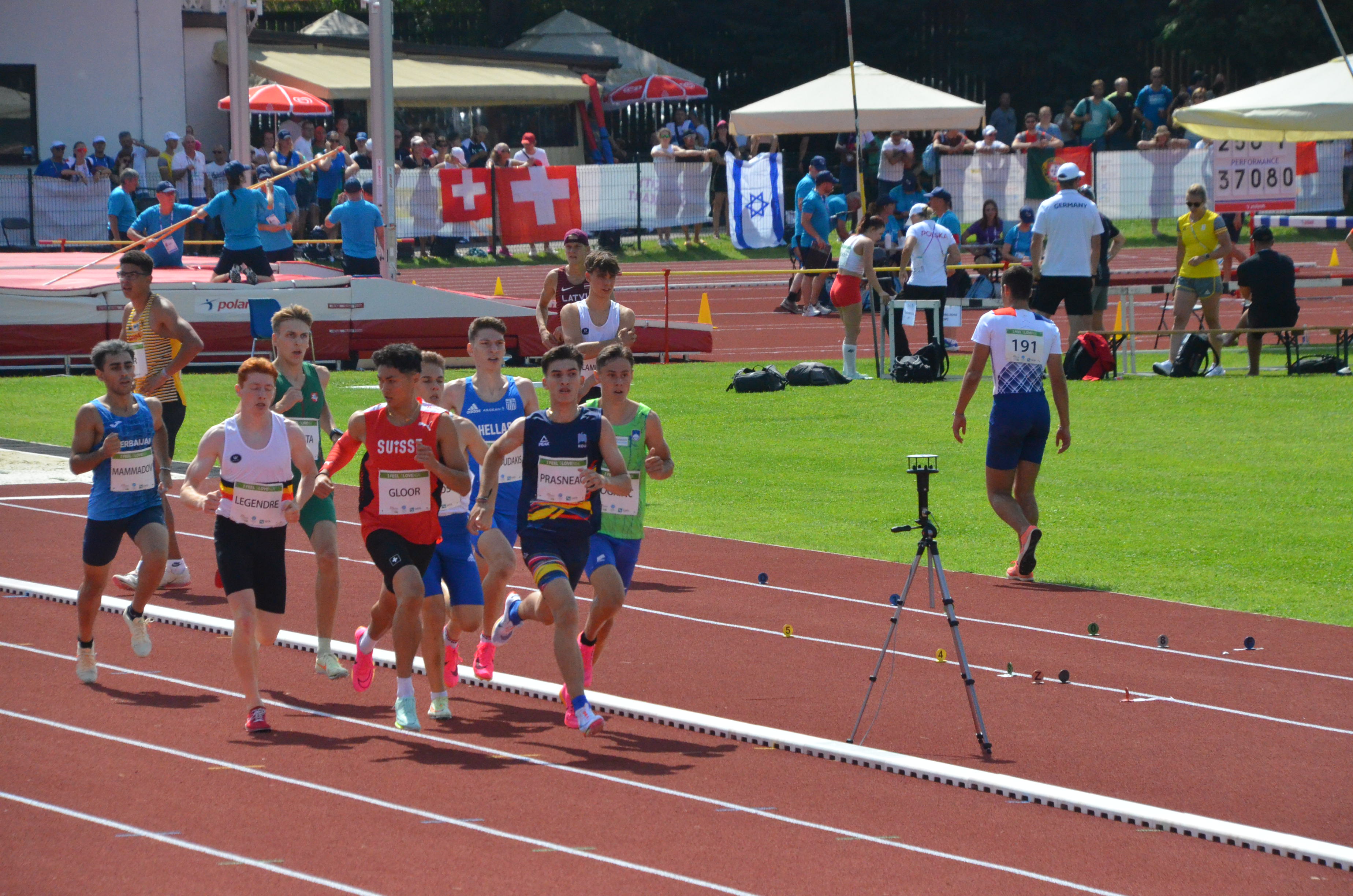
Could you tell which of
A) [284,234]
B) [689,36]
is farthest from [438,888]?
[689,36]

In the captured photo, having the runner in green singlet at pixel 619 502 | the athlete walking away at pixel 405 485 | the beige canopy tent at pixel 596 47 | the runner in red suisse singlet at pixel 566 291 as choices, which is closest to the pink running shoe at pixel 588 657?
the runner in green singlet at pixel 619 502

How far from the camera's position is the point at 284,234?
24688 millimetres

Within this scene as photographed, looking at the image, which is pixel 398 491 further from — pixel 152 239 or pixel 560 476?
pixel 152 239

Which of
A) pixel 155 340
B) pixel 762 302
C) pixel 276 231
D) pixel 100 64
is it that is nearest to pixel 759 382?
pixel 276 231

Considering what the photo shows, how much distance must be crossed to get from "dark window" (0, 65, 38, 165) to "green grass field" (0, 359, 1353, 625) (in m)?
16.2

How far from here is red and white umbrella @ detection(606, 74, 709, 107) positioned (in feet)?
146

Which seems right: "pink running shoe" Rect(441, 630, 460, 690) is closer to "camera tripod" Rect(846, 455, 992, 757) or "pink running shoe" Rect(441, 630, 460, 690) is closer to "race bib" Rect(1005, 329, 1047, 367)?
"camera tripod" Rect(846, 455, 992, 757)

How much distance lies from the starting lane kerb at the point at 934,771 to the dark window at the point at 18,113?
1136 inches

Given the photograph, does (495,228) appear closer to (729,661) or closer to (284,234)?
(284,234)

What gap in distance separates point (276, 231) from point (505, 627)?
53.8ft

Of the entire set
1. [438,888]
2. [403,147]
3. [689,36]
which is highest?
[689,36]

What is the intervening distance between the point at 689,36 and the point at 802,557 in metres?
40.5

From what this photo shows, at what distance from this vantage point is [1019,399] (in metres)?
12.0

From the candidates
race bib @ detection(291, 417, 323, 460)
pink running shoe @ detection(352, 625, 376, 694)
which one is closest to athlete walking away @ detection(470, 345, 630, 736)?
pink running shoe @ detection(352, 625, 376, 694)
